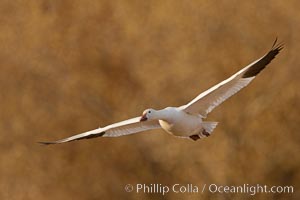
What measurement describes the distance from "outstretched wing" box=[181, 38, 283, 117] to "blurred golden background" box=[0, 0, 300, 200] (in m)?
1.30

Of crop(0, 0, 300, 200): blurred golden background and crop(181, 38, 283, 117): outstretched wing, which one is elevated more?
crop(0, 0, 300, 200): blurred golden background

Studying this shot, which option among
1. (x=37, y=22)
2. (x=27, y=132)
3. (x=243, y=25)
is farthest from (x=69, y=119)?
(x=243, y=25)

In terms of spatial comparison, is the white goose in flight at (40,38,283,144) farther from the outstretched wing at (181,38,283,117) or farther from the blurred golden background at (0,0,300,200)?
the blurred golden background at (0,0,300,200)

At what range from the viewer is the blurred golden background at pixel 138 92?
6.04 meters

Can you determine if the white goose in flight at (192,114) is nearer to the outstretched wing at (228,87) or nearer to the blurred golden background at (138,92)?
the outstretched wing at (228,87)

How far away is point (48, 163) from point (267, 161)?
4.90ft

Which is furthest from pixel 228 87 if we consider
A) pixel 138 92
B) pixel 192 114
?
pixel 138 92

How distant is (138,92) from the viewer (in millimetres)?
6180

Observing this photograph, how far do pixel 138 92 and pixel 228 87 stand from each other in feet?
5.26

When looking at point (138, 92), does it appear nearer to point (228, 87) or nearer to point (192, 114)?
point (192, 114)

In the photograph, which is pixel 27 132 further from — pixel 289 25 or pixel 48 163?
pixel 289 25

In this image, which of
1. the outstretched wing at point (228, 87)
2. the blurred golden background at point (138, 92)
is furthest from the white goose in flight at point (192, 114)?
the blurred golden background at point (138, 92)

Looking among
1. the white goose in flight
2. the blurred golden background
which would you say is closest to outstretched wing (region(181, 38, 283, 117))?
the white goose in flight

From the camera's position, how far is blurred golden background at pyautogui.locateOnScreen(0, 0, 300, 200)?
19.8 feet
